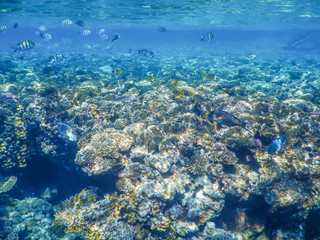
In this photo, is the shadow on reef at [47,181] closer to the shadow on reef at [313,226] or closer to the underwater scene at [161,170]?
the underwater scene at [161,170]

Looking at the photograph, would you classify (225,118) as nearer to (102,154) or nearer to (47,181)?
(102,154)

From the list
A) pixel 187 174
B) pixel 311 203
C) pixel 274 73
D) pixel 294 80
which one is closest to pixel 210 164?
pixel 187 174

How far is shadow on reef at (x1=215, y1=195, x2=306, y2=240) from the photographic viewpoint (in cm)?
382

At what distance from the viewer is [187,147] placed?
4.78 m

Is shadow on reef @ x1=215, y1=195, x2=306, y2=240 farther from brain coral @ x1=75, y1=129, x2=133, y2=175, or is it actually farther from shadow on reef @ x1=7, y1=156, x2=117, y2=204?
shadow on reef @ x1=7, y1=156, x2=117, y2=204

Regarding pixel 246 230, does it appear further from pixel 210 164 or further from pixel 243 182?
pixel 210 164

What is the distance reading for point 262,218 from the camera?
4191mm

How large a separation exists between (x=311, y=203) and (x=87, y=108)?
22.5ft

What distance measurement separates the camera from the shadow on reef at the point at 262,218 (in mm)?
3824

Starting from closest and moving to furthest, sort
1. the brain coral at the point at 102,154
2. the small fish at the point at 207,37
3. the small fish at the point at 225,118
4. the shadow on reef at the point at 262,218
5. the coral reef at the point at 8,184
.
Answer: the small fish at the point at 225,118 → the shadow on reef at the point at 262,218 → the brain coral at the point at 102,154 → the coral reef at the point at 8,184 → the small fish at the point at 207,37

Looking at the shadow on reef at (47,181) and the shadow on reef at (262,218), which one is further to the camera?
the shadow on reef at (47,181)

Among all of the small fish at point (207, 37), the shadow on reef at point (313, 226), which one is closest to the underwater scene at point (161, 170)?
the shadow on reef at point (313, 226)

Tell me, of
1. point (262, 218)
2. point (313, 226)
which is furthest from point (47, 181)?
point (313, 226)

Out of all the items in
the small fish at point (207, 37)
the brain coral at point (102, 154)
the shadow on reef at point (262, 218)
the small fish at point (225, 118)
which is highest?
the small fish at point (207, 37)
